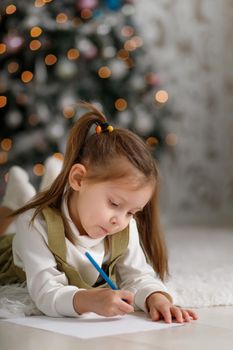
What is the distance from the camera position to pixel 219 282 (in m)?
2.37

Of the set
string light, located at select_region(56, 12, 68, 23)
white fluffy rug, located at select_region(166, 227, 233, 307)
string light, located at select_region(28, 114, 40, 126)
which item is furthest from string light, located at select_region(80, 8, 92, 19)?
white fluffy rug, located at select_region(166, 227, 233, 307)

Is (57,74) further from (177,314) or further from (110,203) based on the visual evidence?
(177,314)

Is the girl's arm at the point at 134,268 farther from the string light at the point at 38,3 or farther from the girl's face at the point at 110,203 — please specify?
the string light at the point at 38,3

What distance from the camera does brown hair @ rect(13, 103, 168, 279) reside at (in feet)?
6.32

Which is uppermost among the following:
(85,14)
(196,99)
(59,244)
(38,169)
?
(85,14)

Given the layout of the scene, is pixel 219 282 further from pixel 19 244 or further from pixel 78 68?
pixel 78 68

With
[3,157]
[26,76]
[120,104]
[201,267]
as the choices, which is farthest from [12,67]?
[201,267]

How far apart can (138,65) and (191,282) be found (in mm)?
2241

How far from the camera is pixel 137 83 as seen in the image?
4.34m

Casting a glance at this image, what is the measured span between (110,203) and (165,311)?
11.4 inches

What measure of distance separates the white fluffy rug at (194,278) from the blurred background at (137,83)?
2.89 feet

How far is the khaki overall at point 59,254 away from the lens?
6.51 ft

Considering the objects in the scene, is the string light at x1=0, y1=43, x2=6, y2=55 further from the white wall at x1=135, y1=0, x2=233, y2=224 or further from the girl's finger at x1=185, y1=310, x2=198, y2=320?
the girl's finger at x1=185, y1=310, x2=198, y2=320

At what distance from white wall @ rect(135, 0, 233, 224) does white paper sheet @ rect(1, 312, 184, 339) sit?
2.98 metres
